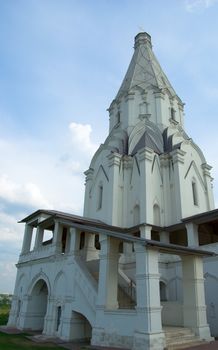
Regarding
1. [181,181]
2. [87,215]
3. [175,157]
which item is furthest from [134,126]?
[87,215]

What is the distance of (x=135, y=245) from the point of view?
11.1m

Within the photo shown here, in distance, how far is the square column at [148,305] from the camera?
9734mm

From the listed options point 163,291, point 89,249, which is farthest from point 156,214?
point 89,249

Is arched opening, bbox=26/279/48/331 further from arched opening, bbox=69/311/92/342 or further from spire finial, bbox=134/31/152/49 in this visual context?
spire finial, bbox=134/31/152/49

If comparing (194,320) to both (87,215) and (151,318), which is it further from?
(87,215)

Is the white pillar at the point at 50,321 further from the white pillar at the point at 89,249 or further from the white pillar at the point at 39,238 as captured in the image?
the white pillar at the point at 39,238

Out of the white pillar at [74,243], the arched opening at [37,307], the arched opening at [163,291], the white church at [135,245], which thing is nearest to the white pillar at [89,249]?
the white church at [135,245]

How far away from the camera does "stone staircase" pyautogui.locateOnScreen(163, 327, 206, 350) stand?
34.1ft

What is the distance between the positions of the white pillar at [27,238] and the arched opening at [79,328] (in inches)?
364

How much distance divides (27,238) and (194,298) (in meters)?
14.4

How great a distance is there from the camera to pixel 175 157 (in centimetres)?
2334

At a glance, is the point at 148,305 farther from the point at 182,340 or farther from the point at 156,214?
the point at 156,214

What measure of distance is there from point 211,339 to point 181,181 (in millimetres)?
12422

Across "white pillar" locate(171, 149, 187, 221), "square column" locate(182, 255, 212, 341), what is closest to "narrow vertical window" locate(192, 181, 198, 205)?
"white pillar" locate(171, 149, 187, 221)
